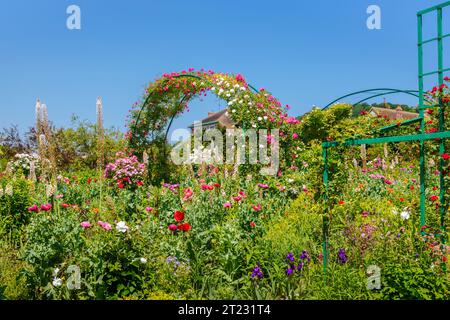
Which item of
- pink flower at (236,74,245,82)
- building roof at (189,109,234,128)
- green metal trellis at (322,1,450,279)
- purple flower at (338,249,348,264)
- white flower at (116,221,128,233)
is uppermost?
building roof at (189,109,234,128)

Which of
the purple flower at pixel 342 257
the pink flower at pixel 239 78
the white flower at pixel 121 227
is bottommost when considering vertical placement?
the purple flower at pixel 342 257

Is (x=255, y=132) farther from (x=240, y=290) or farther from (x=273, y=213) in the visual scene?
(x=240, y=290)

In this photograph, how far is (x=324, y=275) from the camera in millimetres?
4195

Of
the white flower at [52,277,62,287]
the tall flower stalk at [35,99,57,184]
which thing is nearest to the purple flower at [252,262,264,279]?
the white flower at [52,277,62,287]

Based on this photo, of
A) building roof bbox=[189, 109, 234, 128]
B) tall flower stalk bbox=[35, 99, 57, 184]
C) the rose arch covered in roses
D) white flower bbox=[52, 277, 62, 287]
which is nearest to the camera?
white flower bbox=[52, 277, 62, 287]

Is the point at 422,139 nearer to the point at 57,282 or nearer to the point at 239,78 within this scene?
the point at 57,282

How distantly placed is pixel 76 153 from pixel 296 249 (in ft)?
44.0

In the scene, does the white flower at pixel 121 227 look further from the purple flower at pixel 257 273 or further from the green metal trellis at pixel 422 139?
the green metal trellis at pixel 422 139

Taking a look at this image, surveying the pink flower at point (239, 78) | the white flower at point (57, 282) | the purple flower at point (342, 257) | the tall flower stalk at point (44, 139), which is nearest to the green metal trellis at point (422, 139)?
the purple flower at point (342, 257)

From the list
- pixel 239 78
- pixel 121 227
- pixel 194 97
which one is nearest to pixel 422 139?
pixel 121 227

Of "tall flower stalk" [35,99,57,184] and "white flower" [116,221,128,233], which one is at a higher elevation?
"tall flower stalk" [35,99,57,184]

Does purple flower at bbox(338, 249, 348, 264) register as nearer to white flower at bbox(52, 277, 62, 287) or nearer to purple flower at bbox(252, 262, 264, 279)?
purple flower at bbox(252, 262, 264, 279)

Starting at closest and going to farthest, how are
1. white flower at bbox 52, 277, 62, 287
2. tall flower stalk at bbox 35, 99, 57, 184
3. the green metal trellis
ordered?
white flower at bbox 52, 277, 62, 287 < the green metal trellis < tall flower stalk at bbox 35, 99, 57, 184
